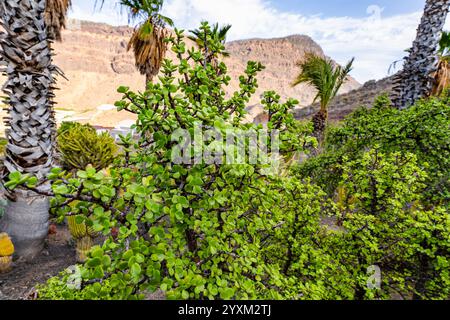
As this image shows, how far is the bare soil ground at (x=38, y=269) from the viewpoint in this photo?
390 cm

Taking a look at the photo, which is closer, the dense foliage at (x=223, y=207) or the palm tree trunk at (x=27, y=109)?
the dense foliage at (x=223, y=207)

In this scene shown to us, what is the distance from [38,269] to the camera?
14.5 ft

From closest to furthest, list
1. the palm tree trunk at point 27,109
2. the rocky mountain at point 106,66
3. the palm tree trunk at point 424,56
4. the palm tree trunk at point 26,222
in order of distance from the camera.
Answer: the palm tree trunk at point 27,109, the palm tree trunk at point 26,222, the palm tree trunk at point 424,56, the rocky mountain at point 106,66

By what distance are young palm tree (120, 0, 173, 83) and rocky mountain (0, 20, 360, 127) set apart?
3504 centimetres

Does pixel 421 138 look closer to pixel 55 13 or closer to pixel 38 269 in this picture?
pixel 38 269

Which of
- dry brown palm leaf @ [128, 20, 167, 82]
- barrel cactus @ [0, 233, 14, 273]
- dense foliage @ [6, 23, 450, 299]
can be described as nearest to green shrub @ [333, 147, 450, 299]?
dense foliage @ [6, 23, 450, 299]

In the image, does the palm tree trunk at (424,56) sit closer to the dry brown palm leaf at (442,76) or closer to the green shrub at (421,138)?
the green shrub at (421,138)

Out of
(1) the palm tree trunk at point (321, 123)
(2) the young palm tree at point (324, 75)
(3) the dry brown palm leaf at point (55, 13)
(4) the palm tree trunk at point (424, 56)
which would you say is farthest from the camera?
(1) the palm tree trunk at point (321, 123)

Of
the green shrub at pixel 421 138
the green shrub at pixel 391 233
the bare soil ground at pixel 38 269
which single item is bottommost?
the bare soil ground at pixel 38 269

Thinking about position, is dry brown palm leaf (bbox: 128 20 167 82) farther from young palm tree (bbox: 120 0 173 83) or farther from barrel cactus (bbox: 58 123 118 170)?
barrel cactus (bbox: 58 123 118 170)

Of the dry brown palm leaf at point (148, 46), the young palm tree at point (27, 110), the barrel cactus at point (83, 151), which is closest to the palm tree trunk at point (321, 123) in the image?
the dry brown palm leaf at point (148, 46)

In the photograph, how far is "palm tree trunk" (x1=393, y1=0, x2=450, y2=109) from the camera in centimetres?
518

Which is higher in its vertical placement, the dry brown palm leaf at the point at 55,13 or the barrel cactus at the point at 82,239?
the dry brown palm leaf at the point at 55,13

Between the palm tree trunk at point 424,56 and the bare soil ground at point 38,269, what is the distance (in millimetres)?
7728
